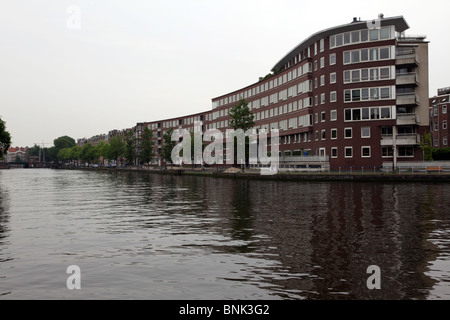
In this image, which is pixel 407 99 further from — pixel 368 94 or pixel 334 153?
pixel 334 153

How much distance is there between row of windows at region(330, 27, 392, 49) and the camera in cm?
7700

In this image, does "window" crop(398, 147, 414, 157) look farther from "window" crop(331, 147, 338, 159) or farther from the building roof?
the building roof

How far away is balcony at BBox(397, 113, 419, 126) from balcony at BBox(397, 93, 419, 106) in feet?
7.28

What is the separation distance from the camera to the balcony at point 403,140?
246 ft

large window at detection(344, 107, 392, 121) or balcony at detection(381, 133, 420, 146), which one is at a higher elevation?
large window at detection(344, 107, 392, 121)

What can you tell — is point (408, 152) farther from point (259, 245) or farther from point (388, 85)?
point (259, 245)

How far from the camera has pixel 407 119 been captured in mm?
76000

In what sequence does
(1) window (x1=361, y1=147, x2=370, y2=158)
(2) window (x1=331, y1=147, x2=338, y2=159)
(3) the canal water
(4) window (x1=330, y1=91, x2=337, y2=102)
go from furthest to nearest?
(4) window (x1=330, y1=91, x2=337, y2=102)
(2) window (x1=331, y1=147, x2=338, y2=159)
(1) window (x1=361, y1=147, x2=370, y2=158)
(3) the canal water

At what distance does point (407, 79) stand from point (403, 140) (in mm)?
11460

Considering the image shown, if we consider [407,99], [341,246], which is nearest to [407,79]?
[407,99]

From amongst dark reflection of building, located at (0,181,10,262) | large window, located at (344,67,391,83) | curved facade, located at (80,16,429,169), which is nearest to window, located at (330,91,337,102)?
curved facade, located at (80,16,429,169)

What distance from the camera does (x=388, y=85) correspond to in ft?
252
